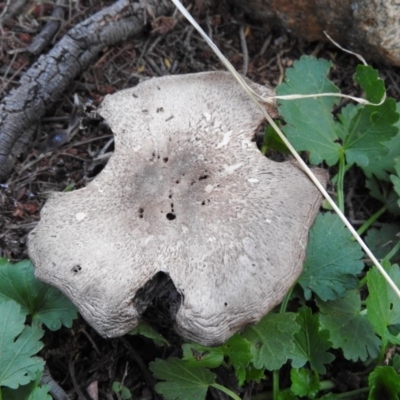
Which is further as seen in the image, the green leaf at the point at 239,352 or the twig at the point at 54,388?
the twig at the point at 54,388

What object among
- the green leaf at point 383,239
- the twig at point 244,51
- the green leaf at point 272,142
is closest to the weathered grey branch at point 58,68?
the twig at point 244,51

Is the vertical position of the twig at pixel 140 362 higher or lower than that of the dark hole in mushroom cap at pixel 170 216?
lower

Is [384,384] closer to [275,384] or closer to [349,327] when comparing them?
[349,327]

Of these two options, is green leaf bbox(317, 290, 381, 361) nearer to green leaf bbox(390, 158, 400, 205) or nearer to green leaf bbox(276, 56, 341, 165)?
green leaf bbox(390, 158, 400, 205)

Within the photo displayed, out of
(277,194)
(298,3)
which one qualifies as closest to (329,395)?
(277,194)

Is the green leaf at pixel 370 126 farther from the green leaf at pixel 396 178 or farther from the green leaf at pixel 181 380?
the green leaf at pixel 181 380

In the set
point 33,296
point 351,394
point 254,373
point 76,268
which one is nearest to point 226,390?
point 254,373

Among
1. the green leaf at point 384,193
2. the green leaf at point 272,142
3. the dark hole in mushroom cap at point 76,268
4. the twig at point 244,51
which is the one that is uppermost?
the dark hole in mushroom cap at point 76,268
